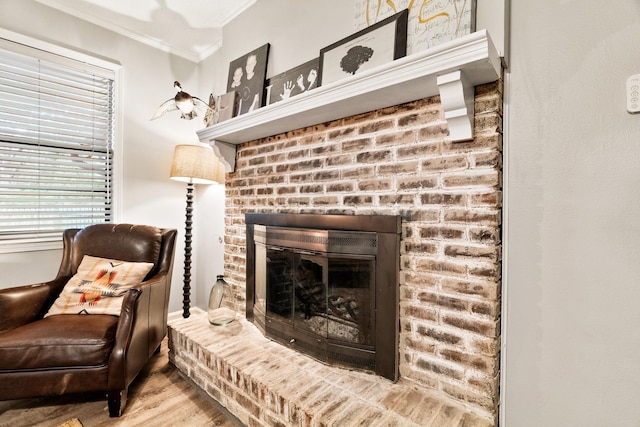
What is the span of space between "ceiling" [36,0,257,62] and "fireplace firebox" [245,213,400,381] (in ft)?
5.64

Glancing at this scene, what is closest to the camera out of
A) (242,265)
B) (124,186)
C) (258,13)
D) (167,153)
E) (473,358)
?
(473,358)

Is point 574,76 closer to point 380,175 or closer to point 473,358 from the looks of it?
point 380,175

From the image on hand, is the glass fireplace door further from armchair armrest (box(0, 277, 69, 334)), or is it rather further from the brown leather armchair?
armchair armrest (box(0, 277, 69, 334))

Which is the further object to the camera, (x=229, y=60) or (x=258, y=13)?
(x=229, y=60)

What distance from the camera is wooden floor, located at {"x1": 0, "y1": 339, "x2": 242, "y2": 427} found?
1520mm

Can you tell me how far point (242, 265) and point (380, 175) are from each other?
4.27 ft

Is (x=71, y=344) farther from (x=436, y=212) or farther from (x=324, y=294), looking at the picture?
(x=436, y=212)

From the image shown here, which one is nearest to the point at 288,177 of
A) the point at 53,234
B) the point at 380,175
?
the point at 380,175

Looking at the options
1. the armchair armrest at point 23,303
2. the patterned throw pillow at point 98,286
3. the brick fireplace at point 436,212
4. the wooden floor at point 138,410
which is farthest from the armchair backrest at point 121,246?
the brick fireplace at point 436,212

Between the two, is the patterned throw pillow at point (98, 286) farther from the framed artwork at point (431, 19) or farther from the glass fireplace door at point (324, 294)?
the framed artwork at point (431, 19)

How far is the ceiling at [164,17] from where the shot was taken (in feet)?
7.29

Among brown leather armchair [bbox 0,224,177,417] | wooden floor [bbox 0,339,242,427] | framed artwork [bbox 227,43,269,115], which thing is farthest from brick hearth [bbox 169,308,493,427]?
framed artwork [bbox 227,43,269,115]

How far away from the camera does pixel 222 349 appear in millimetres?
1707

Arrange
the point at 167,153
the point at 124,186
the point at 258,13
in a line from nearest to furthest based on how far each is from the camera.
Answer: the point at 258,13 → the point at 124,186 → the point at 167,153
